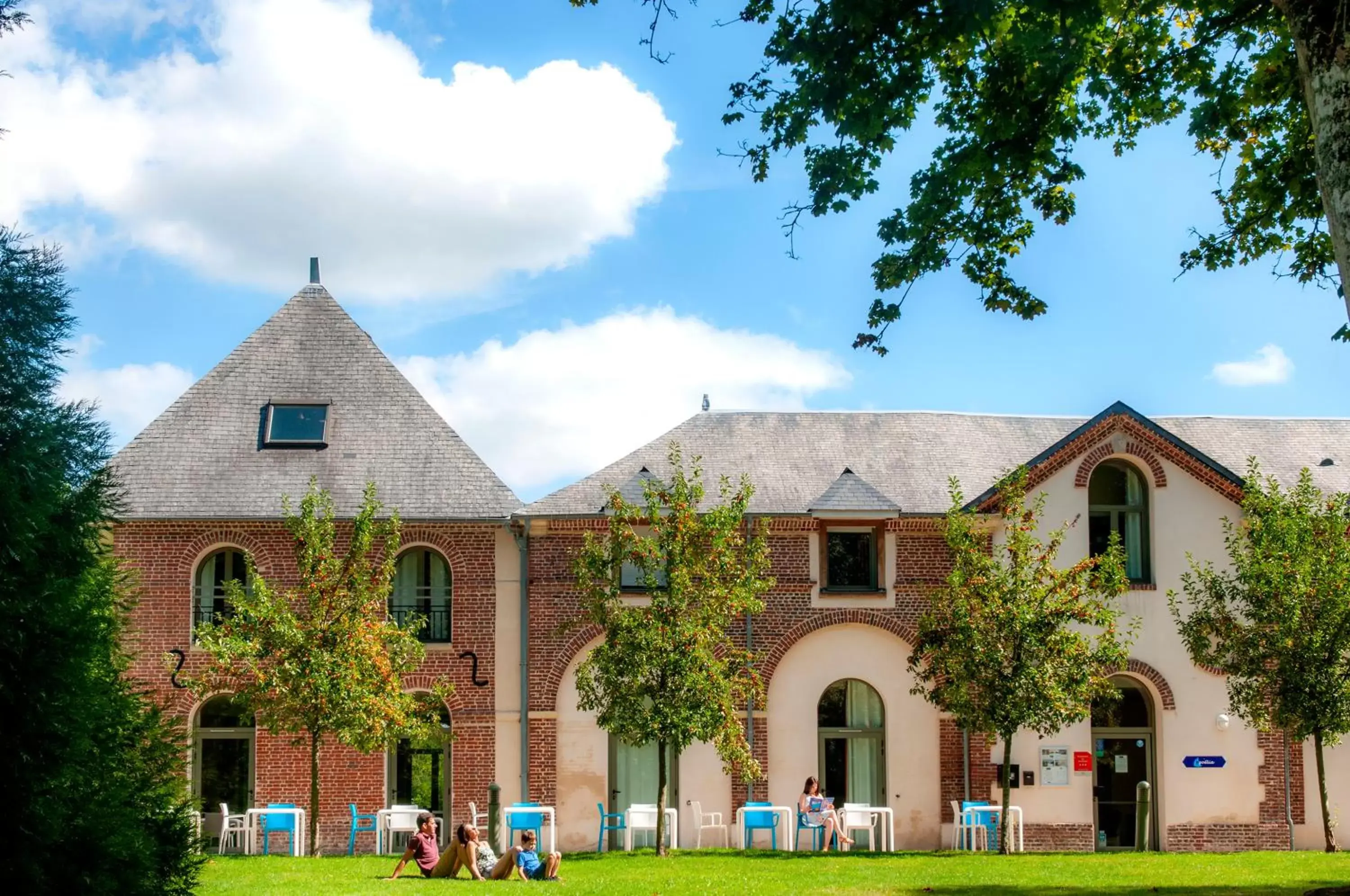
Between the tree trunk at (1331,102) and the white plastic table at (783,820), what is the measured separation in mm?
16535

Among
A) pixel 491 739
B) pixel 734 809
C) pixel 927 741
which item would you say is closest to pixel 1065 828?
pixel 927 741

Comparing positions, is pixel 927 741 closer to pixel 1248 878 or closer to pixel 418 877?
pixel 1248 878

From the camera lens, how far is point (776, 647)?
25.8m

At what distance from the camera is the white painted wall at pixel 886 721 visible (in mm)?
25688

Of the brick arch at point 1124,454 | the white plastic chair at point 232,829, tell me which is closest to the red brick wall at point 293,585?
the white plastic chair at point 232,829

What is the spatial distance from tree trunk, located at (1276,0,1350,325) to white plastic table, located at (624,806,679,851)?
17.0m

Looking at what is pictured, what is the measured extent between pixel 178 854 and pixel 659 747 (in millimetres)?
13382

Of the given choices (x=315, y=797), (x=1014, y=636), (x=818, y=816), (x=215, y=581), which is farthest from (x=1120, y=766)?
(x=215, y=581)

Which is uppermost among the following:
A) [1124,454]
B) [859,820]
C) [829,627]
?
[1124,454]

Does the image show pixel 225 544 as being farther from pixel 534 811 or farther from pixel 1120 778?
pixel 1120 778

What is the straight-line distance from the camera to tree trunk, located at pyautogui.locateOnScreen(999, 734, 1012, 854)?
75.2ft

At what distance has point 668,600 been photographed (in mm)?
22312

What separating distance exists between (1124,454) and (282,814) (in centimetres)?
1545

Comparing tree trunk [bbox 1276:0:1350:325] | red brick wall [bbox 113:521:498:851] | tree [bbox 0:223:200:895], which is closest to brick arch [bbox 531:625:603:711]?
red brick wall [bbox 113:521:498:851]
